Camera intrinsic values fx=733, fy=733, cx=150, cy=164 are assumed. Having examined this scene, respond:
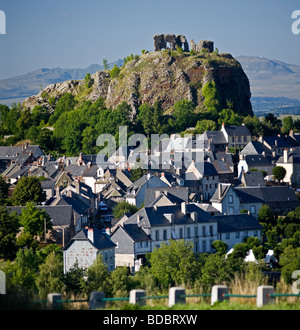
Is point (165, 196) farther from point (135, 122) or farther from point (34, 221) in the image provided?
point (135, 122)

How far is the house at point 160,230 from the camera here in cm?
4016

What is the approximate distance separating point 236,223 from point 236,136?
34.5 m

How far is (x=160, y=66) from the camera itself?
99.0 metres

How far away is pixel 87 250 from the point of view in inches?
1438

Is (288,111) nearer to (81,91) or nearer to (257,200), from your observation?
(81,91)

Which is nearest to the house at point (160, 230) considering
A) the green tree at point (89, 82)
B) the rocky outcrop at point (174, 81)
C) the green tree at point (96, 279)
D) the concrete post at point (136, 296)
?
the green tree at point (96, 279)

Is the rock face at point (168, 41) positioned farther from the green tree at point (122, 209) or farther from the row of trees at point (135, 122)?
the green tree at point (122, 209)

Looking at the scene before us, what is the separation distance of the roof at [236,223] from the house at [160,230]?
0.65 metres

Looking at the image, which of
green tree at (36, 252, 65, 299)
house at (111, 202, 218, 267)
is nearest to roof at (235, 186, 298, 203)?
house at (111, 202, 218, 267)

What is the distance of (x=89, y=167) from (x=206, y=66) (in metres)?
33.1

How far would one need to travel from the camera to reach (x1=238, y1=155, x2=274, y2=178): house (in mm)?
67512

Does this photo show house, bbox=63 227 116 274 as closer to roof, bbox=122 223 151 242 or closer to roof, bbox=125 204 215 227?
roof, bbox=122 223 151 242
